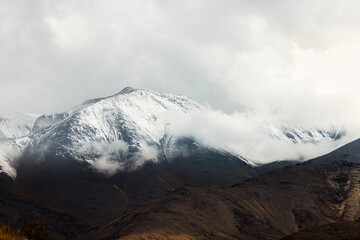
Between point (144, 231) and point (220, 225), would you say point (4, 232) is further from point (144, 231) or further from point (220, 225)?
point (220, 225)

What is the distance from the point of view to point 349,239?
469 ft

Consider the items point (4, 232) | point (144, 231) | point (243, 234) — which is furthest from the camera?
point (243, 234)

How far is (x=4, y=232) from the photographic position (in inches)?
1449

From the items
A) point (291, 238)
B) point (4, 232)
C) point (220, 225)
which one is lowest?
point (4, 232)

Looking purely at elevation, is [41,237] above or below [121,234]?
below

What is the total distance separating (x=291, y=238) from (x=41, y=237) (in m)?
108

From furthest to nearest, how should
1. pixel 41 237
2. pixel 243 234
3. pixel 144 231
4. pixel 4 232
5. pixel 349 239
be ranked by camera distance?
pixel 243 234, pixel 144 231, pixel 349 239, pixel 41 237, pixel 4 232

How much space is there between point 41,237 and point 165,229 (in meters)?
126

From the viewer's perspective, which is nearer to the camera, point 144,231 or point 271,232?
point 144,231

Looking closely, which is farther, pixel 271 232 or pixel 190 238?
pixel 271 232

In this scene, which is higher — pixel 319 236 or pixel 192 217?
pixel 192 217

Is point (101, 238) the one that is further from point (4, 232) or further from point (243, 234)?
point (4, 232)

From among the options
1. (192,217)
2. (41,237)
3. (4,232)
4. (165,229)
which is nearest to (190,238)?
(165,229)

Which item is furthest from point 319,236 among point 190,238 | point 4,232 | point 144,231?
point 4,232
